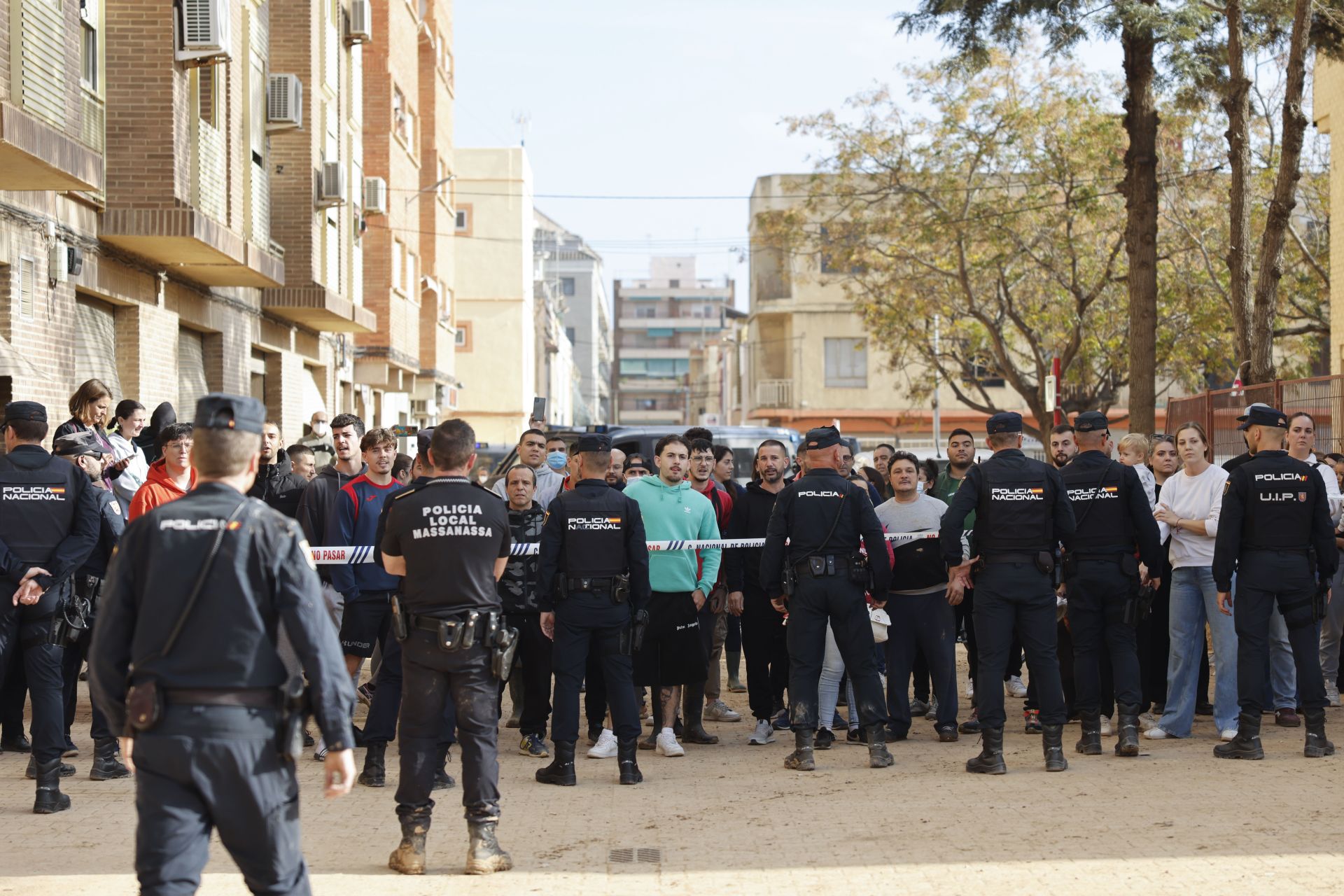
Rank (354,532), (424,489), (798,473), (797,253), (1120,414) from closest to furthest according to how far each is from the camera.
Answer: (424,489), (354,532), (798,473), (797,253), (1120,414)

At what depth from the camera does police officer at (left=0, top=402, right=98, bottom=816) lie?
8000 mm

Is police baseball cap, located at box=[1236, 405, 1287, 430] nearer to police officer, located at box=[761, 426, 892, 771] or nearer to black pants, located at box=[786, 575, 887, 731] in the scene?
police officer, located at box=[761, 426, 892, 771]

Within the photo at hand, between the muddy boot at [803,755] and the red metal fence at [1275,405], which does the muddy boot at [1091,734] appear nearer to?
the muddy boot at [803,755]

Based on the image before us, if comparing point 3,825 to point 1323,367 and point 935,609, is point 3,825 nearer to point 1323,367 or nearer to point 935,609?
point 935,609

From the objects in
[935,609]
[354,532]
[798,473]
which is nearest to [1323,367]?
[798,473]

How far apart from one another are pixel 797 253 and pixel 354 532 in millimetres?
27351

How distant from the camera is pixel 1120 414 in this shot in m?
55.6

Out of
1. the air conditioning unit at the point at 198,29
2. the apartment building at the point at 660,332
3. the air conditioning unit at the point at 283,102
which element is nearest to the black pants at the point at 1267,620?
the air conditioning unit at the point at 198,29

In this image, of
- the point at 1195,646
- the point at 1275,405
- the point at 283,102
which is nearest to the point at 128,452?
the point at 1195,646

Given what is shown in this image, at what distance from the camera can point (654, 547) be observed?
31.2ft

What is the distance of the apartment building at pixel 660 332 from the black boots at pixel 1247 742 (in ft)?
527

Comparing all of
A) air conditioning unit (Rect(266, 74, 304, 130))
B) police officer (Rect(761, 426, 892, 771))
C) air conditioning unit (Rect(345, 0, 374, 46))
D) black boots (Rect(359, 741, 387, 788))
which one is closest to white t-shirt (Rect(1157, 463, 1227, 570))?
police officer (Rect(761, 426, 892, 771))

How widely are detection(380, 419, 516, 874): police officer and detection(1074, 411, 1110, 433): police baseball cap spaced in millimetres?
4155

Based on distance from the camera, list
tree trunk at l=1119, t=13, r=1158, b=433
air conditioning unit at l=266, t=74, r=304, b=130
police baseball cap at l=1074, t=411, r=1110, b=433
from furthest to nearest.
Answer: air conditioning unit at l=266, t=74, r=304, b=130, tree trunk at l=1119, t=13, r=1158, b=433, police baseball cap at l=1074, t=411, r=1110, b=433
